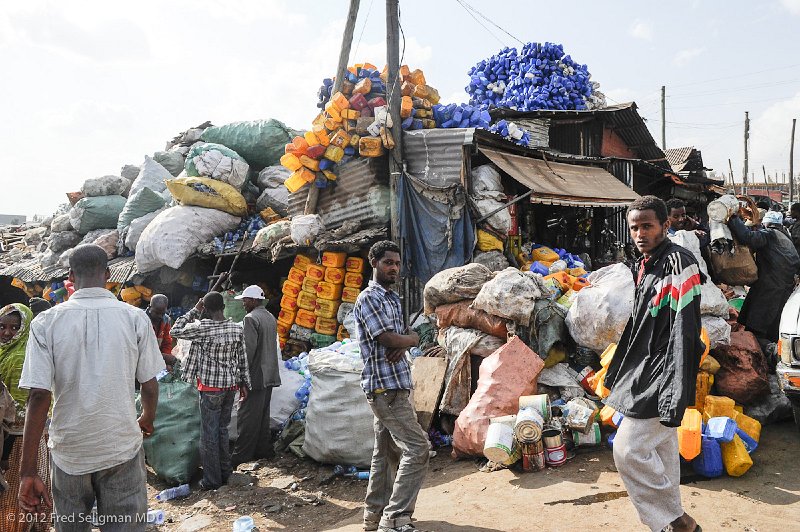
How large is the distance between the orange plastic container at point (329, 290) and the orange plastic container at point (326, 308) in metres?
0.08

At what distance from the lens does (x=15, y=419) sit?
11.7ft

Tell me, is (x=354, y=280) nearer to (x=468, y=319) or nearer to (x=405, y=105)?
(x=405, y=105)

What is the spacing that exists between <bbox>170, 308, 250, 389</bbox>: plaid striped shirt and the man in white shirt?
2.58m

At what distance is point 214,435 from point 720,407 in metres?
4.34

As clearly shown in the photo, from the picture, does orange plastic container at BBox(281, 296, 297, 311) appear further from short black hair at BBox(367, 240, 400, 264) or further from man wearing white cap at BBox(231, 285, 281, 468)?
short black hair at BBox(367, 240, 400, 264)

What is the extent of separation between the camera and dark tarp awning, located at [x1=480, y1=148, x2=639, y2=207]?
877 cm

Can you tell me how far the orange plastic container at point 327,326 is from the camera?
28.8ft

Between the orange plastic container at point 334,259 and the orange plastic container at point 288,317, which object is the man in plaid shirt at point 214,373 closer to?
the orange plastic container at point 334,259

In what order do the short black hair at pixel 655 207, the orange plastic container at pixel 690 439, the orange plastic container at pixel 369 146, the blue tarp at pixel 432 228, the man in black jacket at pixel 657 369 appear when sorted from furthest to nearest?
the orange plastic container at pixel 369 146, the blue tarp at pixel 432 228, the orange plastic container at pixel 690 439, the short black hair at pixel 655 207, the man in black jacket at pixel 657 369

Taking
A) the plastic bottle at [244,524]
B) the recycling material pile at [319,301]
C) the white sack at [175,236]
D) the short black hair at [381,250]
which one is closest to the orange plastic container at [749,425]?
the short black hair at [381,250]

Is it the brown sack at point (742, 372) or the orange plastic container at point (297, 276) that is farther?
the orange plastic container at point (297, 276)

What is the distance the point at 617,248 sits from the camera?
11.7m

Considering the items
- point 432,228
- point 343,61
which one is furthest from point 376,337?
point 343,61

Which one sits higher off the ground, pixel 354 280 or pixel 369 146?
pixel 369 146
